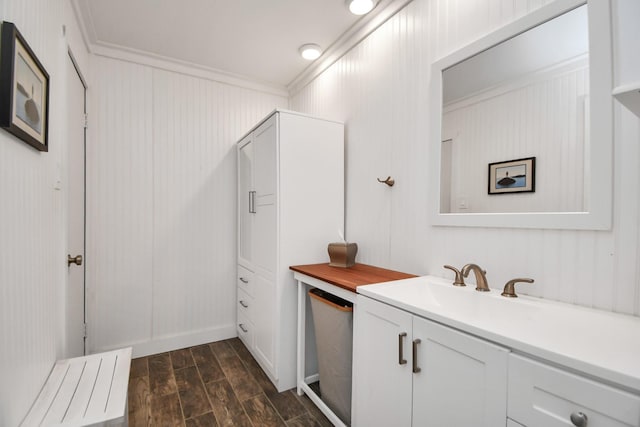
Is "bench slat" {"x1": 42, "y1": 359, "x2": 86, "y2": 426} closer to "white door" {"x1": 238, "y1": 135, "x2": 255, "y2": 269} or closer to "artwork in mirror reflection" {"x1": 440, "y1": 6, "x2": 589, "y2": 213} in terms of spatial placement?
"white door" {"x1": 238, "y1": 135, "x2": 255, "y2": 269}

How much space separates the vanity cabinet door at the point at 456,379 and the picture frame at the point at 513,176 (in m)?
0.72

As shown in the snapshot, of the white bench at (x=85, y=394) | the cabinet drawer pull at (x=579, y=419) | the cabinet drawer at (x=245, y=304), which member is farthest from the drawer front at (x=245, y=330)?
the cabinet drawer pull at (x=579, y=419)

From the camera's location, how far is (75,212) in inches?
81.0

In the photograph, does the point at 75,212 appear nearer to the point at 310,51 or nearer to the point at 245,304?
the point at 245,304

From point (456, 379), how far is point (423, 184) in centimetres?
105

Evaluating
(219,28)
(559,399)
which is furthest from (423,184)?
(219,28)

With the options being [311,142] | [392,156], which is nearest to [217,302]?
[311,142]

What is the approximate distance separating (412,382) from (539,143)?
110 centimetres

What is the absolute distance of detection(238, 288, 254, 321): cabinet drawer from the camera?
258 cm

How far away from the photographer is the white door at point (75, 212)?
186 cm

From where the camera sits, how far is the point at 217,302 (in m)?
2.95

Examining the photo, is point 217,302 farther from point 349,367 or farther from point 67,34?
point 67,34

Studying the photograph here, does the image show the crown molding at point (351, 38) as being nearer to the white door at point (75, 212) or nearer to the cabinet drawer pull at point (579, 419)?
the white door at point (75, 212)

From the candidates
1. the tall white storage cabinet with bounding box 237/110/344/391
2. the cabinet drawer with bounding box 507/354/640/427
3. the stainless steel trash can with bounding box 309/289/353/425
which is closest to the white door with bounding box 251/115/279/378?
the tall white storage cabinet with bounding box 237/110/344/391
